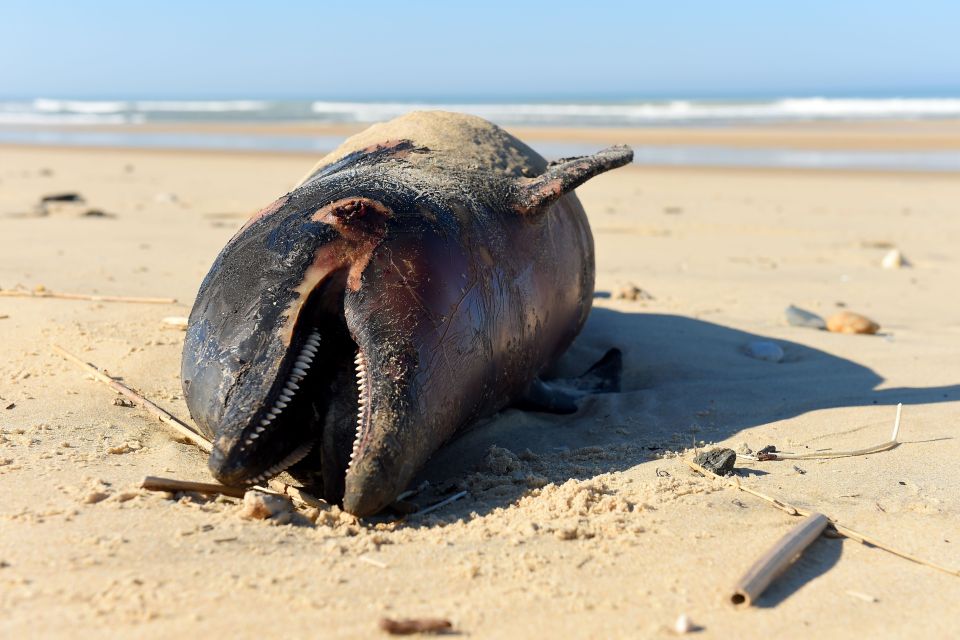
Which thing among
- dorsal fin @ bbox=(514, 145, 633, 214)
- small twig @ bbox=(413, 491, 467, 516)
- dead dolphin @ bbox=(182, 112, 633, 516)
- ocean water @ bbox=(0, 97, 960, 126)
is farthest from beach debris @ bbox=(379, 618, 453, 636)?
ocean water @ bbox=(0, 97, 960, 126)

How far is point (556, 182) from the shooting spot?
4.08 meters

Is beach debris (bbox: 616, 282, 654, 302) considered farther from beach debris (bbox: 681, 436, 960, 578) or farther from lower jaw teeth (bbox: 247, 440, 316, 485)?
lower jaw teeth (bbox: 247, 440, 316, 485)

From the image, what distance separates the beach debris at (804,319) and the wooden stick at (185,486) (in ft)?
14.4

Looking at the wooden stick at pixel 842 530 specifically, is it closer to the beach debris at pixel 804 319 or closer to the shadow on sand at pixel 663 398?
the shadow on sand at pixel 663 398

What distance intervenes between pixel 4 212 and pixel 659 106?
1620 inches

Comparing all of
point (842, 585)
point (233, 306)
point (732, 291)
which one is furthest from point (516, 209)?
point (732, 291)

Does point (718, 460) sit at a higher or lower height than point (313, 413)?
lower

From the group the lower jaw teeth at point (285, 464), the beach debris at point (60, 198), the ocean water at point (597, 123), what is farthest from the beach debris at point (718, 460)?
the ocean water at point (597, 123)

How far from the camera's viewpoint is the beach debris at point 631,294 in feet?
22.8

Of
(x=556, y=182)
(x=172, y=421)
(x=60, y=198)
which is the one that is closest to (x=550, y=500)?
(x=556, y=182)

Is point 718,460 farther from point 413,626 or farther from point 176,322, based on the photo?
point 176,322

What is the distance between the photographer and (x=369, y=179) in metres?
3.80

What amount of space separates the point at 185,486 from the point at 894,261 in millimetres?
7462

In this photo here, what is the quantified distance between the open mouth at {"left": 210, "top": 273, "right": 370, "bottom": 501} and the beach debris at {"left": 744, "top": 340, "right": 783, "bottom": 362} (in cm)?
304
